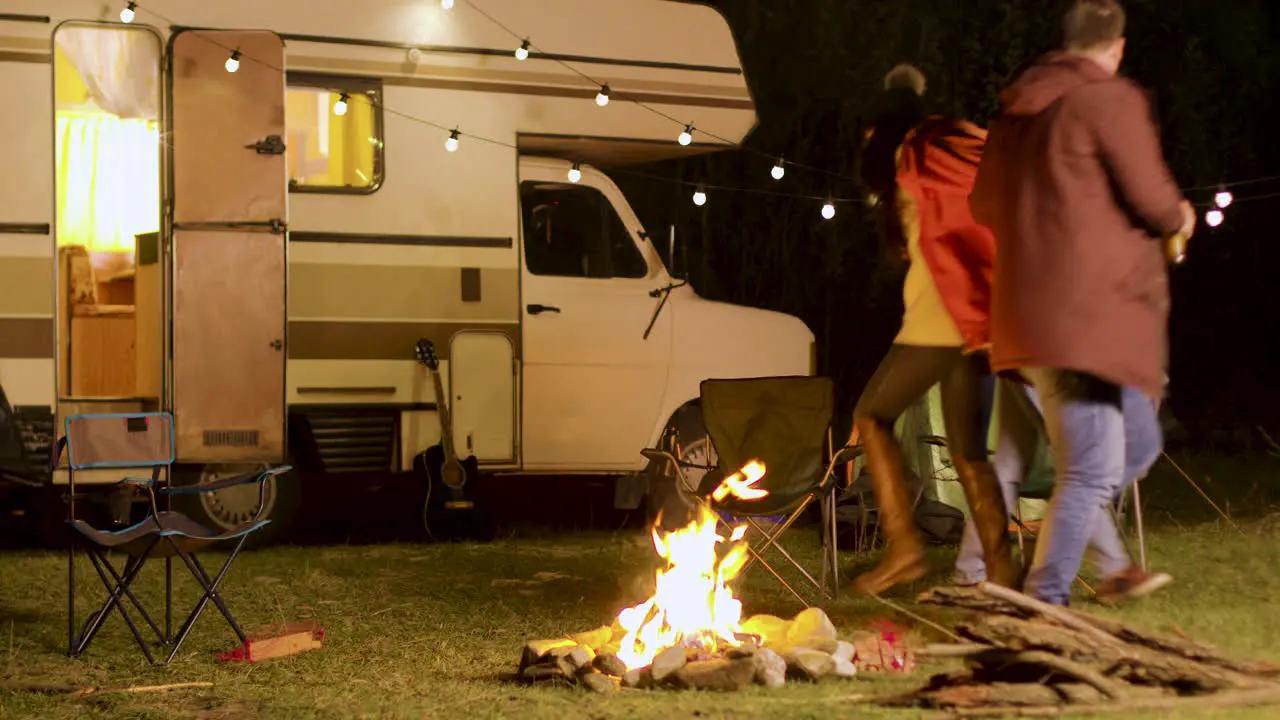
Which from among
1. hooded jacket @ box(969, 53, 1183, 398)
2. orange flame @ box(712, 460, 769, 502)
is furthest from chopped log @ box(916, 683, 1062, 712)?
orange flame @ box(712, 460, 769, 502)

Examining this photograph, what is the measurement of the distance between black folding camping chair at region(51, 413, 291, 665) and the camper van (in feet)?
5.78

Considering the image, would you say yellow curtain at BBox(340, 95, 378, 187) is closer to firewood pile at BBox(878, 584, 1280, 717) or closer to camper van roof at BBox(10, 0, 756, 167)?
camper van roof at BBox(10, 0, 756, 167)

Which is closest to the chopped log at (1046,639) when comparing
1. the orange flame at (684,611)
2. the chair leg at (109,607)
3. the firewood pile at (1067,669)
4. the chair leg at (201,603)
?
the firewood pile at (1067,669)

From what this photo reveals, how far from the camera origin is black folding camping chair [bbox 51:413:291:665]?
4738 mm

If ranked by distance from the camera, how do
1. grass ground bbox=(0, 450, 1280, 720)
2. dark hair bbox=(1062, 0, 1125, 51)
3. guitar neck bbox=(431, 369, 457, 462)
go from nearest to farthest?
dark hair bbox=(1062, 0, 1125, 51) → grass ground bbox=(0, 450, 1280, 720) → guitar neck bbox=(431, 369, 457, 462)

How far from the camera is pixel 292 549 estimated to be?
23.9ft

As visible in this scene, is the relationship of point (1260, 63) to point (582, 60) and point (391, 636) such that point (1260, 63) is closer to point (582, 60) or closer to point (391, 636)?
point (582, 60)

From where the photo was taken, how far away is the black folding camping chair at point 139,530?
474 centimetres

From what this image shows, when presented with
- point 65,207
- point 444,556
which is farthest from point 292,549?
point 65,207

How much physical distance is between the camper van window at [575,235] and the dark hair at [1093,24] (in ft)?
13.6

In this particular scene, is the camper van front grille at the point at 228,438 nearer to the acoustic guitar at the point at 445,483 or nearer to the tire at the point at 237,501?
the tire at the point at 237,501

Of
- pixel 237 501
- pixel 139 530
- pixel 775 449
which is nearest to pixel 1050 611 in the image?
pixel 775 449

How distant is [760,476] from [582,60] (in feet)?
9.21

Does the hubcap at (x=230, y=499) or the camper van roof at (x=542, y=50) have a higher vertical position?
the camper van roof at (x=542, y=50)
